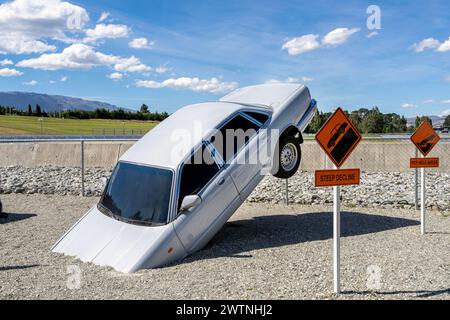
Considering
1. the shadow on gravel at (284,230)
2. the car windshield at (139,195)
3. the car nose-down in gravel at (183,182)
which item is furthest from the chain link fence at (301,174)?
the car windshield at (139,195)

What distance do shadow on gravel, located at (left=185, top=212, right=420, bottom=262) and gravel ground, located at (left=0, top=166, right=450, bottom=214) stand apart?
5.76 feet

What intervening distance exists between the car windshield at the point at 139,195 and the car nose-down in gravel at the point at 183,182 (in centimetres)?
2

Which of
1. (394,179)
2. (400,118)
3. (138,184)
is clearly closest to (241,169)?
(138,184)

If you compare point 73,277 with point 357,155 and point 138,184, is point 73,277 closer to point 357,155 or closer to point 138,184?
point 138,184

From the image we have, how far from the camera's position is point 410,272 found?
20.3 ft

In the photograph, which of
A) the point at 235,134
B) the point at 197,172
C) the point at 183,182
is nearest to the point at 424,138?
the point at 235,134

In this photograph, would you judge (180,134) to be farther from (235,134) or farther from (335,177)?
(335,177)

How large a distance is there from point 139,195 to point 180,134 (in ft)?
4.26

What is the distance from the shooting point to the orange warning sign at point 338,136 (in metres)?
5.40

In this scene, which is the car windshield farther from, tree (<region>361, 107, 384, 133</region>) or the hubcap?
tree (<region>361, 107, 384, 133</region>)

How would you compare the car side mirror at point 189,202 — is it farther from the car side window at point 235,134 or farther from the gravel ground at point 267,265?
the car side window at point 235,134

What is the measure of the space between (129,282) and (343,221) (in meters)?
5.65

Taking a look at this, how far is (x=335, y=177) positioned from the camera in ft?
17.9
